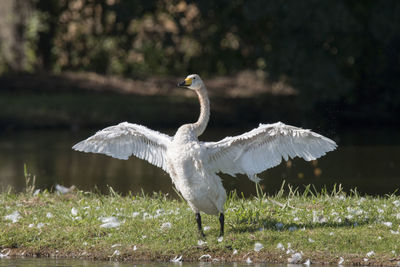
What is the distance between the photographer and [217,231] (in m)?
8.54

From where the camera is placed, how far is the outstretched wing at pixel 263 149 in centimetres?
823

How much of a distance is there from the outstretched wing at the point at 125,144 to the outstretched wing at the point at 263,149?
2.56 feet

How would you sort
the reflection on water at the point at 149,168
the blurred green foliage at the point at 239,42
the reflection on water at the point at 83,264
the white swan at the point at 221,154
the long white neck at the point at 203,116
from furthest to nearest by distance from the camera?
the blurred green foliage at the point at 239,42 → the reflection on water at the point at 149,168 → the long white neck at the point at 203,116 → the white swan at the point at 221,154 → the reflection on water at the point at 83,264

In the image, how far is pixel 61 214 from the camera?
9.34 m

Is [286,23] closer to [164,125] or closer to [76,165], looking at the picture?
[164,125]

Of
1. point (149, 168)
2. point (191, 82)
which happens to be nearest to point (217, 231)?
point (191, 82)

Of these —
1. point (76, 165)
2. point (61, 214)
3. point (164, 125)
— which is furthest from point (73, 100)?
point (61, 214)

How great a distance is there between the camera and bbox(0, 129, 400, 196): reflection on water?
1403 cm

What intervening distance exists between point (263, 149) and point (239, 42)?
753 inches

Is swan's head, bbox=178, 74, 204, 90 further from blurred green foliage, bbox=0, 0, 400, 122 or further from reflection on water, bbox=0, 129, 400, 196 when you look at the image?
blurred green foliage, bbox=0, 0, 400, 122

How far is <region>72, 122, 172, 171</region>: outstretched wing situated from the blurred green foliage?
1374cm

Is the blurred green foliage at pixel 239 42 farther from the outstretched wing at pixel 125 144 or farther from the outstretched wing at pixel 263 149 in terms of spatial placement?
the outstretched wing at pixel 263 149

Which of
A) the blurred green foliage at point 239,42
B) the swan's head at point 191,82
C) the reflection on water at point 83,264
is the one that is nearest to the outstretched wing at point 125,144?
the swan's head at point 191,82

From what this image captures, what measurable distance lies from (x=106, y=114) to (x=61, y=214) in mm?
14585
